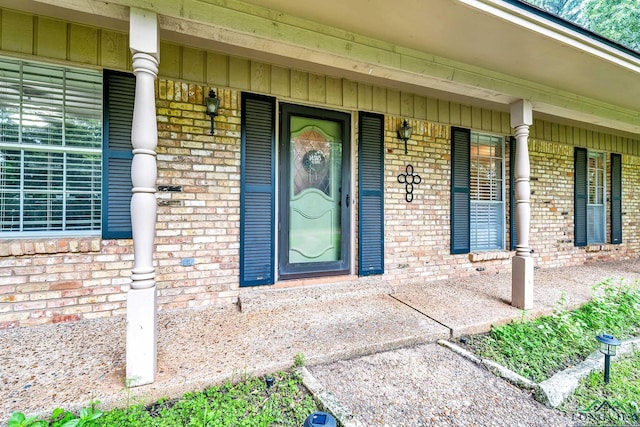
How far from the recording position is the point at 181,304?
2787mm

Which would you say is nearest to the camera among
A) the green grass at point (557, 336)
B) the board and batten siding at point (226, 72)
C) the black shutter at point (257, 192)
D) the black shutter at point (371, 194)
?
the green grass at point (557, 336)

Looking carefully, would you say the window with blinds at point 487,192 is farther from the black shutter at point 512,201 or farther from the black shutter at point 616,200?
the black shutter at point 616,200

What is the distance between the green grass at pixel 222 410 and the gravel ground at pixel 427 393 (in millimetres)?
237

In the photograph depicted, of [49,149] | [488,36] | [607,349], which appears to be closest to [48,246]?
[49,149]

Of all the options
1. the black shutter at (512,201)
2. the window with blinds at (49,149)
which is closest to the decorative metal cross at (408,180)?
the black shutter at (512,201)

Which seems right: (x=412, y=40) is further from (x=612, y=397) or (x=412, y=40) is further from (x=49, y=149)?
(x=49, y=149)

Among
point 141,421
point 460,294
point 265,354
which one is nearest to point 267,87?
point 265,354

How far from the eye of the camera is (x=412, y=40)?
240 centimetres

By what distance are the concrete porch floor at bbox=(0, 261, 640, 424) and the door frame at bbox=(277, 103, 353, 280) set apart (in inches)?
10.5

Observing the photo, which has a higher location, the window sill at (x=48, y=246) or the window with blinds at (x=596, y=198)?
the window with blinds at (x=596, y=198)

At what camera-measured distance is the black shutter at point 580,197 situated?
16.9ft

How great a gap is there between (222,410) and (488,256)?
3.91 meters

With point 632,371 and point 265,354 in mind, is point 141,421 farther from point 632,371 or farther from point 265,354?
point 632,371

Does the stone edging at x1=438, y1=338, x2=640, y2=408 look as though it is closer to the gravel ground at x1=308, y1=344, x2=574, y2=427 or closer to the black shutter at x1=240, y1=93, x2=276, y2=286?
the gravel ground at x1=308, y1=344, x2=574, y2=427
